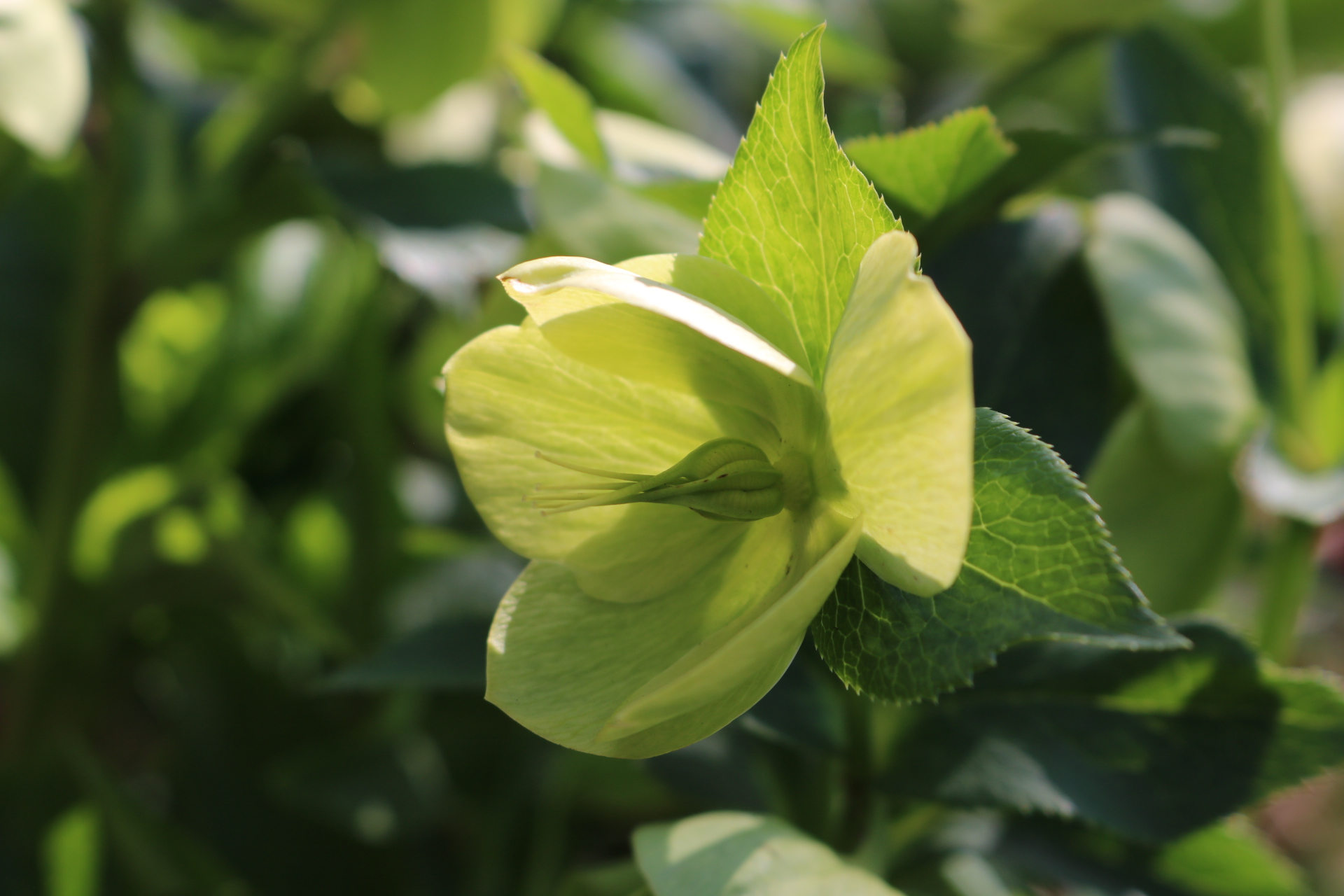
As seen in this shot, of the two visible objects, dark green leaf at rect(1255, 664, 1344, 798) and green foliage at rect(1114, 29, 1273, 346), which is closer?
dark green leaf at rect(1255, 664, 1344, 798)

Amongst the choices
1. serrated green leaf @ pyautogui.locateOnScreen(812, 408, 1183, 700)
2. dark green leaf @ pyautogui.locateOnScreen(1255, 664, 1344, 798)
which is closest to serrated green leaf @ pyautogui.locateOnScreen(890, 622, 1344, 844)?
dark green leaf @ pyautogui.locateOnScreen(1255, 664, 1344, 798)

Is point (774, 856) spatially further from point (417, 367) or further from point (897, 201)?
point (417, 367)

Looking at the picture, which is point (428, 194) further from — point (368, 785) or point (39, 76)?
point (368, 785)

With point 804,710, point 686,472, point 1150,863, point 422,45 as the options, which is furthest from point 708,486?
point 422,45

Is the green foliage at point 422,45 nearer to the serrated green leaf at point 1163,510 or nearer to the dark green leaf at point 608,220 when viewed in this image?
the dark green leaf at point 608,220

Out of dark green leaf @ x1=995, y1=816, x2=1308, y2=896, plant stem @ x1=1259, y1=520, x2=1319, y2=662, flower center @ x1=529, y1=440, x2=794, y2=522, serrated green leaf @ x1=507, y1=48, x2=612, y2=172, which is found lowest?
dark green leaf @ x1=995, y1=816, x2=1308, y2=896

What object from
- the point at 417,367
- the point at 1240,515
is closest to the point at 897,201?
the point at 1240,515

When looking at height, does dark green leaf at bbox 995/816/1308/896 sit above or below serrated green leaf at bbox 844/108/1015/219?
below

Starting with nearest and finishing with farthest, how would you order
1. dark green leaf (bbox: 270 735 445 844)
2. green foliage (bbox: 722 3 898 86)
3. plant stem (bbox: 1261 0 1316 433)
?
plant stem (bbox: 1261 0 1316 433) → dark green leaf (bbox: 270 735 445 844) → green foliage (bbox: 722 3 898 86)

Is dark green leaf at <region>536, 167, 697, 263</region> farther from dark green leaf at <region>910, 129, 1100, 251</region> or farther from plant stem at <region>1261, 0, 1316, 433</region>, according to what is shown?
plant stem at <region>1261, 0, 1316, 433</region>
